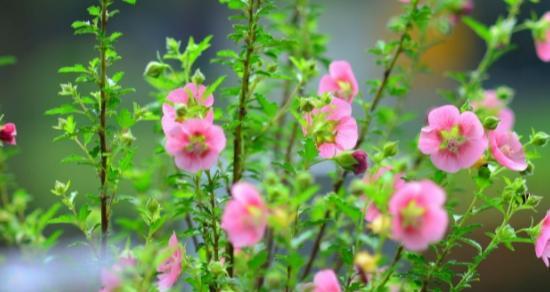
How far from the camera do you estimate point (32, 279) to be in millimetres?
1046

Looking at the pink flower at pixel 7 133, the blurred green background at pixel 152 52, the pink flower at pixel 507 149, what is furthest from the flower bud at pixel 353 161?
the blurred green background at pixel 152 52

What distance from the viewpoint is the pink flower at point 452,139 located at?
0.70 meters

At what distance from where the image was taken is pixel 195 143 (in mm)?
685

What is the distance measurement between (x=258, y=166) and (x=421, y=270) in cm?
23

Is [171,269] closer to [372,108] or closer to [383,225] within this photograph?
[383,225]

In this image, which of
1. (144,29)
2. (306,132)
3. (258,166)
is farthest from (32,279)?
(144,29)

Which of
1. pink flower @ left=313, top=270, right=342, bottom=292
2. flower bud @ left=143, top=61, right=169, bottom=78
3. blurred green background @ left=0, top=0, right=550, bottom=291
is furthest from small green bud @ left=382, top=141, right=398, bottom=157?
blurred green background @ left=0, top=0, right=550, bottom=291

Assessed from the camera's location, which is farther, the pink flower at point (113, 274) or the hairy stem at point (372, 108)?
the hairy stem at point (372, 108)

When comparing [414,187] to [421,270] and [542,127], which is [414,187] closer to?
[421,270]

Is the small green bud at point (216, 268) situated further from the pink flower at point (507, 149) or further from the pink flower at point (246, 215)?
the pink flower at point (507, 149)

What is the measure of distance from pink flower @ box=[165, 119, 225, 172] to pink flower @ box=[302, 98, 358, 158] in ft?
0.33

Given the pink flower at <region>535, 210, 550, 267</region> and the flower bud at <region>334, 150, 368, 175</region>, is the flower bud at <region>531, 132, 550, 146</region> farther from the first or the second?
the flower bud at <region>334, 150, 368, 175</region>

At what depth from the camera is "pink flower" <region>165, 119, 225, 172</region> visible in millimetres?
680

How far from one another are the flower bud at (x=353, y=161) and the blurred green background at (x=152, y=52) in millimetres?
2587
